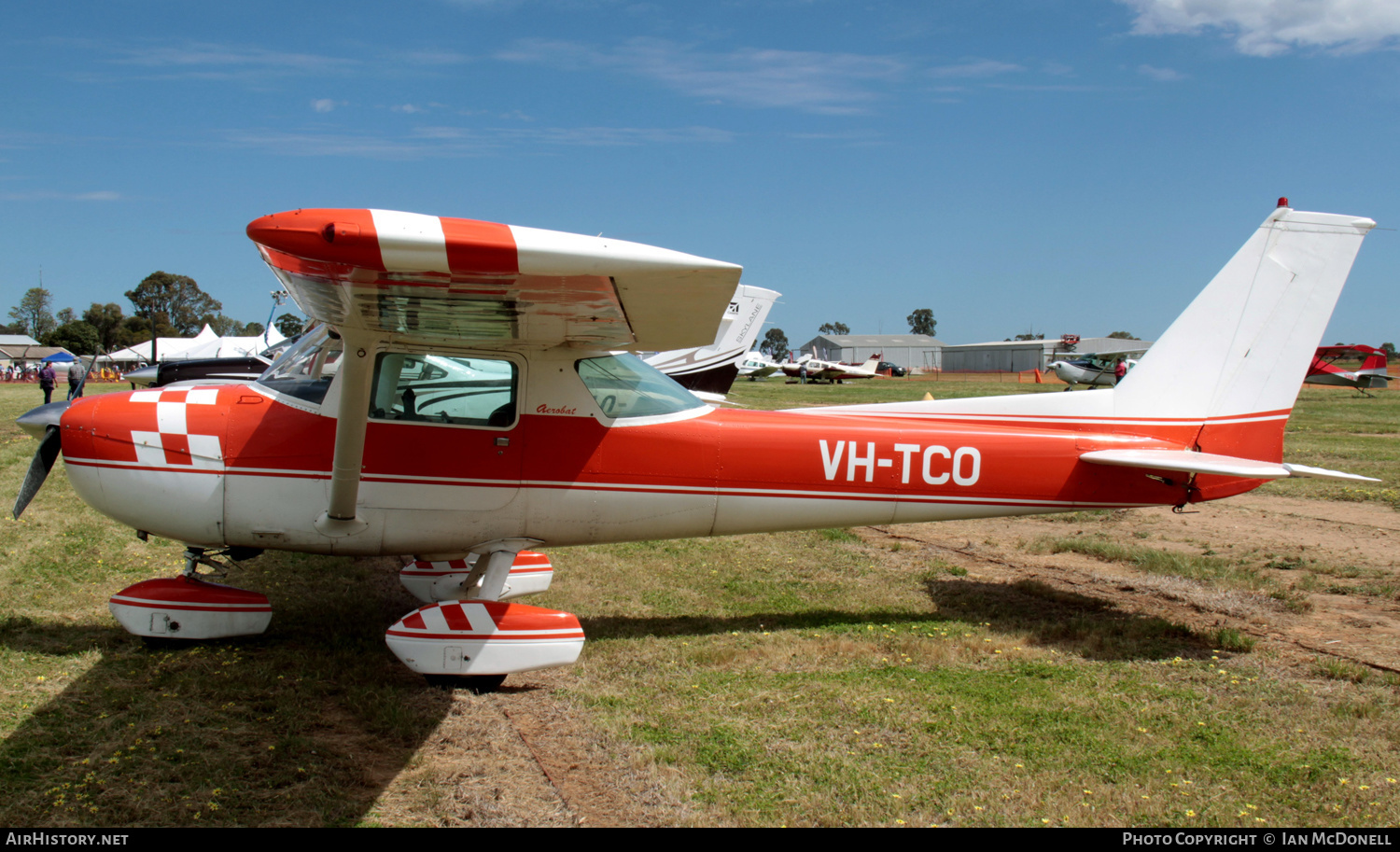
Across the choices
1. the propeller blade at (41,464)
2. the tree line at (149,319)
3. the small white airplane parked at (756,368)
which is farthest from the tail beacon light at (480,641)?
the tree line at (149,319)

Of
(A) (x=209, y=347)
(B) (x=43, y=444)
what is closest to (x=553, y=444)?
(B) (x=43, y=444)

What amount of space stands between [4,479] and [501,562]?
9312 mm

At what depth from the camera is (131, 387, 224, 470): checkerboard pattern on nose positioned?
4707 millimetres

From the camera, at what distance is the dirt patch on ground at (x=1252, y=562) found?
5523 mm

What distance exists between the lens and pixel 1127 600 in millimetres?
6332

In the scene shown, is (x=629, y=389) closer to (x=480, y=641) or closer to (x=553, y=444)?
(x=553, y=444)

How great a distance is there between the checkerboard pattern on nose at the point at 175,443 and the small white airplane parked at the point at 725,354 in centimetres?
1359

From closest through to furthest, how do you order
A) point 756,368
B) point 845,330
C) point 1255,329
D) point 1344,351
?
point 1255,329 → point 1344,351 → point 756,368 → point 845,330

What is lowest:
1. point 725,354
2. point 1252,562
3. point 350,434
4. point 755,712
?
point 755,712

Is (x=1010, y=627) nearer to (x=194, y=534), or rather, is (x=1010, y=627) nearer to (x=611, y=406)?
(x=611, y=406)

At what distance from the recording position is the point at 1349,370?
138 feet

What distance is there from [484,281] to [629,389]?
1.99 metres
